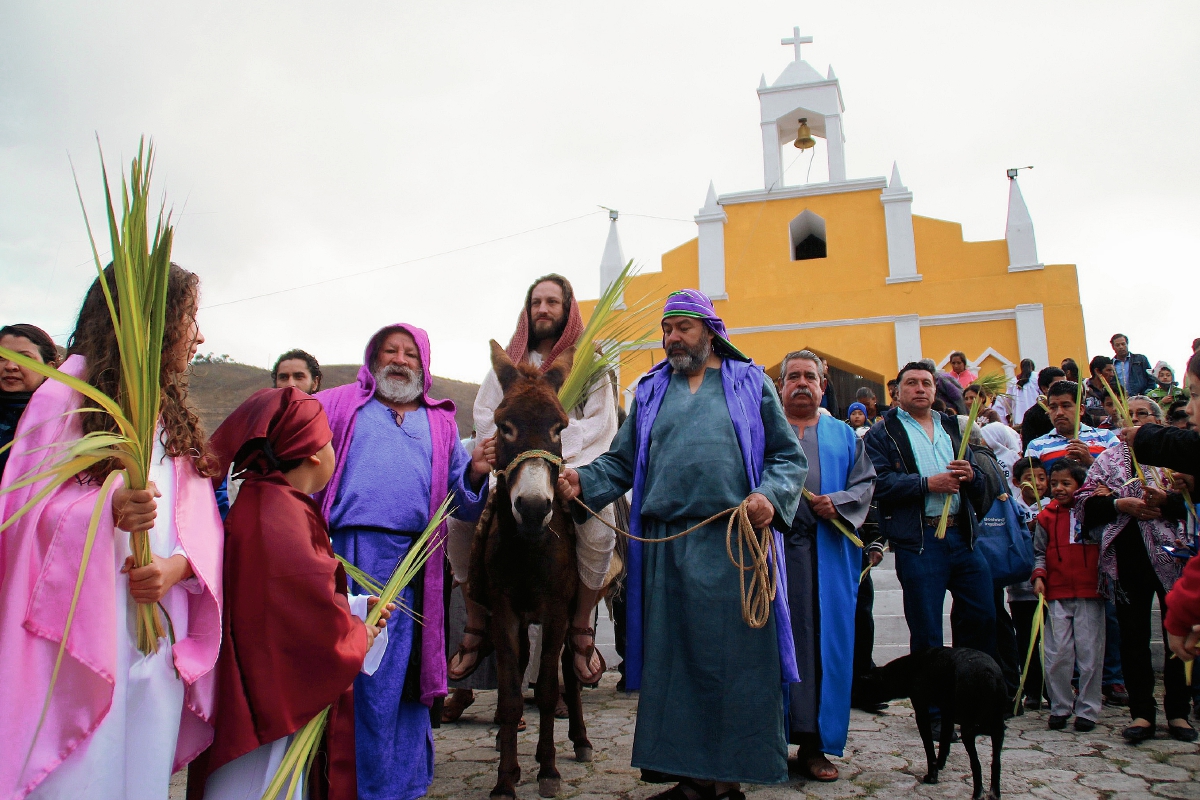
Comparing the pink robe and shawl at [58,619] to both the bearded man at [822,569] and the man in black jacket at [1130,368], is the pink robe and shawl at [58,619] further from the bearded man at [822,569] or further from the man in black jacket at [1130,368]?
the man in black jacket at [1130,368]

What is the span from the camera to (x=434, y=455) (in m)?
4.20

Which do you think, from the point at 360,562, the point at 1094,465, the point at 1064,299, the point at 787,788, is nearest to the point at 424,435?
the point at 360,562

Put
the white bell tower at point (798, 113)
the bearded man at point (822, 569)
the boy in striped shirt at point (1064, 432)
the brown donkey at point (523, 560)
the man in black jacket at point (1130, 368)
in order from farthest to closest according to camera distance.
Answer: the white bell tower at point (798, 113)
the man in black jacket at point (1130, 368)
the boy in striped shirt at point (1064, 432)
the bearded man at point (822, 569)
the brown donkey at point (523, 560)

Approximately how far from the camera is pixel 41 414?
238 cm

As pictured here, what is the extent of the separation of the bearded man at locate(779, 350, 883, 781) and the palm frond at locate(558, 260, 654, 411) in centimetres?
98

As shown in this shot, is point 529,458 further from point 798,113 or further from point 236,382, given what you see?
point 798,113

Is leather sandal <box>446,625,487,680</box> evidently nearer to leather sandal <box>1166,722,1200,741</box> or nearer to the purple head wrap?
the purple head wrap

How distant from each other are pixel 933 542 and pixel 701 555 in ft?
6.62

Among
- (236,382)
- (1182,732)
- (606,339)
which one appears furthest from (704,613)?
(236,382)

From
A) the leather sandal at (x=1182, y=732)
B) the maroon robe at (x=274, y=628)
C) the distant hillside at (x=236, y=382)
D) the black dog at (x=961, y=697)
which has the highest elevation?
the distant hillside at (x=236, y=382)

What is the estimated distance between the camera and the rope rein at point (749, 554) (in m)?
3.58

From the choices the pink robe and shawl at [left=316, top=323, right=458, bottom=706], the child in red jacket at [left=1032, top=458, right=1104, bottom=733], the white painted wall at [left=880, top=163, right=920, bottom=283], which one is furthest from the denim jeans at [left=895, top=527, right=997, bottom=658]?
the white painted wall at [left=880, top=163, right=920, bottom=283]

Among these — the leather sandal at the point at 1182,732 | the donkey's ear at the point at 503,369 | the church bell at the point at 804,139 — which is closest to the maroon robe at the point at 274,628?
the donkey's ear at the point at 503,369

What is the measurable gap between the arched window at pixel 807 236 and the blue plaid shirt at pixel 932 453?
1581 cm
